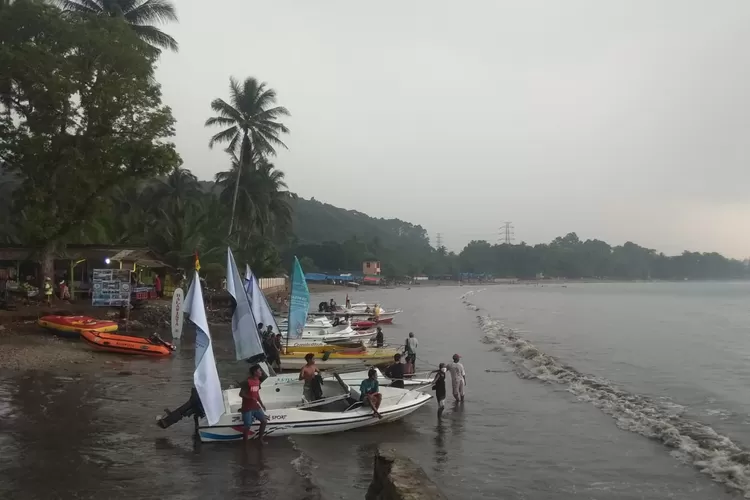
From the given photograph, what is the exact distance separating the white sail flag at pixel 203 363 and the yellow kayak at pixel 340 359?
28.9 feet

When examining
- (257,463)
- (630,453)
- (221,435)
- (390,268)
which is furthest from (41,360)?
(390,268)

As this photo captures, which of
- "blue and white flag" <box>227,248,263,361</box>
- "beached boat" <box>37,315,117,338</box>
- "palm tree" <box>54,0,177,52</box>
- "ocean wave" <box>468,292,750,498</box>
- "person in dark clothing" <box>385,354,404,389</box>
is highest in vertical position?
"palm tree" <box>54,0,177,52</box>

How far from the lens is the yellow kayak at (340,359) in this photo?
2030 centimetres

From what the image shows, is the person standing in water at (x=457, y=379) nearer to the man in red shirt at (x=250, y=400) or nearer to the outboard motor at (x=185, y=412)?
the man in red shirt at (x=250, y=400)

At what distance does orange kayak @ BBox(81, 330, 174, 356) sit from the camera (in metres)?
20.9

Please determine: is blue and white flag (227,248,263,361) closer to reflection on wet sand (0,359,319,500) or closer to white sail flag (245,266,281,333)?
reflection on wet sand (0,359,319,500)

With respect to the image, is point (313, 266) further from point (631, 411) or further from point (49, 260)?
point (631, 411)

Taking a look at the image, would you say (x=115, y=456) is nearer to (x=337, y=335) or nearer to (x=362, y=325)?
(x=337, y=335)

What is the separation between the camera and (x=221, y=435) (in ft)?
38.0

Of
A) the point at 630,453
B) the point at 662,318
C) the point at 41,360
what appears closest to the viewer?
the point at 630,453

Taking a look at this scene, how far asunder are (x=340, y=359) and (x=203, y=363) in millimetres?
9954

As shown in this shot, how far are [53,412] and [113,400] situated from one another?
1637 millimetres

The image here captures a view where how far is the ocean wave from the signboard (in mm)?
17909

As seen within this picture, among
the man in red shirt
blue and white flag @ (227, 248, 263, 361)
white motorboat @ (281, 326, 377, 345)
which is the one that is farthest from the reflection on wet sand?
white motorboat @ (281, 326, 377, 345)
